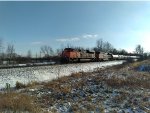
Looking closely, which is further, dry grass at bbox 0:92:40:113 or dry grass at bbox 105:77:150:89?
dry grass at bbox 105:77:150:89

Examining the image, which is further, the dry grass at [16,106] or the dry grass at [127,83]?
the dry grass at [127,83]

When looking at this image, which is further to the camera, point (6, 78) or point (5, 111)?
point (6, 78)

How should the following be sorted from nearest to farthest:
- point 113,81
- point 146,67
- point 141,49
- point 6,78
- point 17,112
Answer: point 17,112, point 113,81, point 6,78, point 146,67, point 141,49

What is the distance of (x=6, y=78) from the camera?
20484 millimetres

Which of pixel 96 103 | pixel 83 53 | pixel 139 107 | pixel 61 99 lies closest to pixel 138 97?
pixel 139 107

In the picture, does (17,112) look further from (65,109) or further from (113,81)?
(113,81)

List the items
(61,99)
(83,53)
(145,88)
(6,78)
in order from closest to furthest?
(61,99) → (145,88) → (6,78) → (83,53)

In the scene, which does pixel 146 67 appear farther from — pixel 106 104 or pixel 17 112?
pixel 17 112

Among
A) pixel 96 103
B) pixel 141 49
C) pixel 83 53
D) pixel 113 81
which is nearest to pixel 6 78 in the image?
pixel 113 81

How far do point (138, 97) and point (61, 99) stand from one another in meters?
4.28

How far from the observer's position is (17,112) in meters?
9.23

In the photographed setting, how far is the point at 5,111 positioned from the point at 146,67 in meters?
27.0

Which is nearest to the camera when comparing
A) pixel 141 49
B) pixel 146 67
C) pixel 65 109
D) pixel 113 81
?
pixel 65 109

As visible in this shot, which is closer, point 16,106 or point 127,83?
point 16,106
